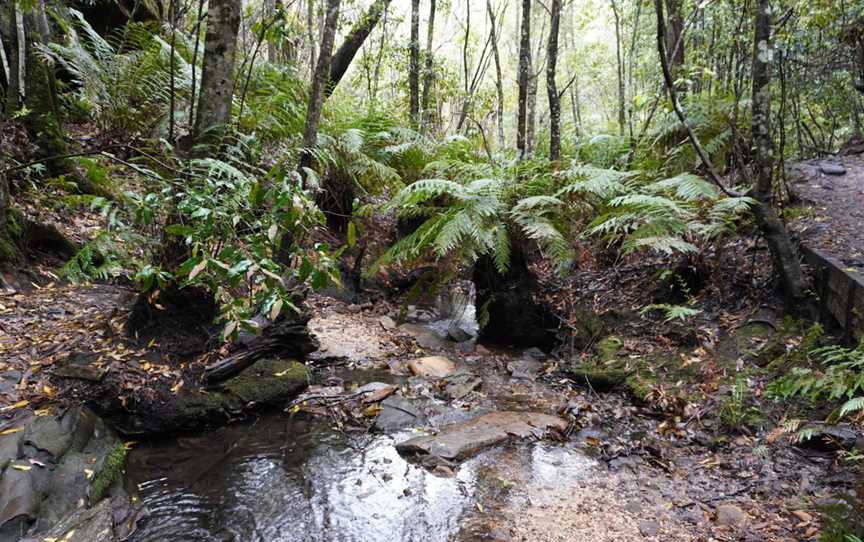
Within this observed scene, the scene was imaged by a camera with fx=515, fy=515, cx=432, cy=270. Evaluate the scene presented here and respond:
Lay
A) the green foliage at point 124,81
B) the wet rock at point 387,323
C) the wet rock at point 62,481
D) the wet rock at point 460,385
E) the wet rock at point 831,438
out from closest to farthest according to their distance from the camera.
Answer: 1. the wet rock at point 62,481
2. the wet rock at point 831,438
3. the wet rock at point 460,385
4. the green foliage at point 124,81
5. the wet rock at point 387,323

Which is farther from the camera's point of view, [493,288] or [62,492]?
[493,288]

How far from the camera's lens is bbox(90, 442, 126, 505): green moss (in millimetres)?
2559

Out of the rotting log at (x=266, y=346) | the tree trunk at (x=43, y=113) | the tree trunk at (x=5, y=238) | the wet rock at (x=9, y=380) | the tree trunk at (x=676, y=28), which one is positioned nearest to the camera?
the wet rock at (x=9, y=380)

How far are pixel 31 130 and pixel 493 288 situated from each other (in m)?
4.74

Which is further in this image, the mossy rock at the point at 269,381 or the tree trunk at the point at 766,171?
the tree trunk at the point at 766,171

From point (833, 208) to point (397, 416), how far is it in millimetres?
4434

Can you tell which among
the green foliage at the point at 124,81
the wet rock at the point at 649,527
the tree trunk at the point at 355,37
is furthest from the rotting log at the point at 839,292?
the tree trunk at the point at 355,37

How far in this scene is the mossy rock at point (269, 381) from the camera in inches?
143

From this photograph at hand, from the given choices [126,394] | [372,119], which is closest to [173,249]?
[126,394]

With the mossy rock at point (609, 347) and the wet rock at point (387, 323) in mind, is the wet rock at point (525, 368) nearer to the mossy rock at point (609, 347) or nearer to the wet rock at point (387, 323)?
the mossy rock at point (609, 347)

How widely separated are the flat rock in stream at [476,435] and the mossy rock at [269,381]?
1.01m

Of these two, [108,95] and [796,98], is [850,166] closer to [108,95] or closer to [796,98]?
[796,98]

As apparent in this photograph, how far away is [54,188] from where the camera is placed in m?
5.00

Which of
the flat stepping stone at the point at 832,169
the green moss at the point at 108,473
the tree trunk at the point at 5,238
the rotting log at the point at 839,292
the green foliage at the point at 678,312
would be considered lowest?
the green moss at the point at 108,473
